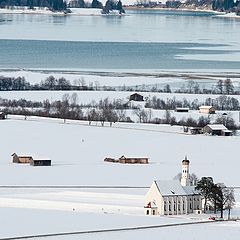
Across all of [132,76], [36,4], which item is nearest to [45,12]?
[36,4]

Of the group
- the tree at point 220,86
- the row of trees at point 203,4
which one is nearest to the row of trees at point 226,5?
the row of trees at point 203,4

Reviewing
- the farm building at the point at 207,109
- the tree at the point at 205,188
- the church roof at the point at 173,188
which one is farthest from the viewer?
the farm building at the point at 207,109

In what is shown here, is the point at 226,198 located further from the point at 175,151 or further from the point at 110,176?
the point at 175,151

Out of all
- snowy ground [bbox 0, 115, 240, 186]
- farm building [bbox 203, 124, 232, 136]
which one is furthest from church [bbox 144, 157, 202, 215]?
farm building [bbox 203, 124, 232, 136]

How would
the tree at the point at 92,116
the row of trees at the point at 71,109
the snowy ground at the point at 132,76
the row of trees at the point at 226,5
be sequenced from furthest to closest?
the row of trees at the point at 226,5
the snowy ground at the point at 132,76
the row of trees at the point at 71,109
the tree at the point at 92,116

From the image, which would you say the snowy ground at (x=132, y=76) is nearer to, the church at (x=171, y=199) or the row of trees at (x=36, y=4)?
the church at (x=171, y=199)

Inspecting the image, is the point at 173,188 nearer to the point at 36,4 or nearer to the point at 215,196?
the point at 215,196
